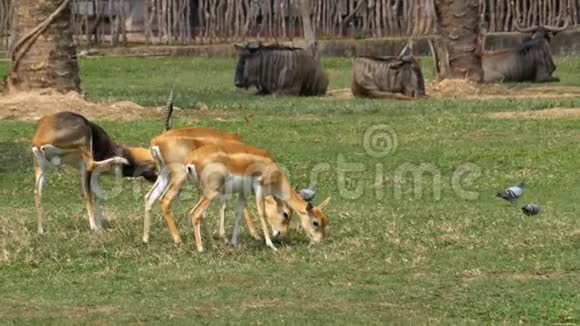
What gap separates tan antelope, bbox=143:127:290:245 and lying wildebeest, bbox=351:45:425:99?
13.1 meters

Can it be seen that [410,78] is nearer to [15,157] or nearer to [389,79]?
[389,79]

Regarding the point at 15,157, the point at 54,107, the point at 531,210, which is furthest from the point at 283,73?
the point at 531,210

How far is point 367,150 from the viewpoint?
1788 cm

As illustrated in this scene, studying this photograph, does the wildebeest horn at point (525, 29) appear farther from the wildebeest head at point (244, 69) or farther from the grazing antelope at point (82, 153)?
the grazing antelope at point (82, 153)

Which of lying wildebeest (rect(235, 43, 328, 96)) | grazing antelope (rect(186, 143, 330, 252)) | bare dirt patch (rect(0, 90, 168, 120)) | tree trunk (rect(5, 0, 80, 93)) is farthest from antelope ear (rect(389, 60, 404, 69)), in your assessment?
grazing antelope (rect(186, 143, 330, 252))

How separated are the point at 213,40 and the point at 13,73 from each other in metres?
17.3

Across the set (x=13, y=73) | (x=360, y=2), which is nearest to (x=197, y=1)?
(x=360, y=2)

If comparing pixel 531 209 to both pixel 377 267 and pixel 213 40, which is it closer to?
pixel 377 267

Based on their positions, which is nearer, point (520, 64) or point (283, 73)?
point (283, 73)

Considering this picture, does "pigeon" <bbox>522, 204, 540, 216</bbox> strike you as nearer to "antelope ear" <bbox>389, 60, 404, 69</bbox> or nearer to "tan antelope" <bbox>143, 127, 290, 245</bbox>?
"tan antelope" <bbox>143, 127, 290, 245</bbox>

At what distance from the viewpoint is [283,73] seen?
2703cm

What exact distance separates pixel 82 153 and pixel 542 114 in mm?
9537

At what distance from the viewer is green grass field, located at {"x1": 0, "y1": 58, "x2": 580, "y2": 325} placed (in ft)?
30.5

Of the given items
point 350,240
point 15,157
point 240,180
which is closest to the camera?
point 240,180
